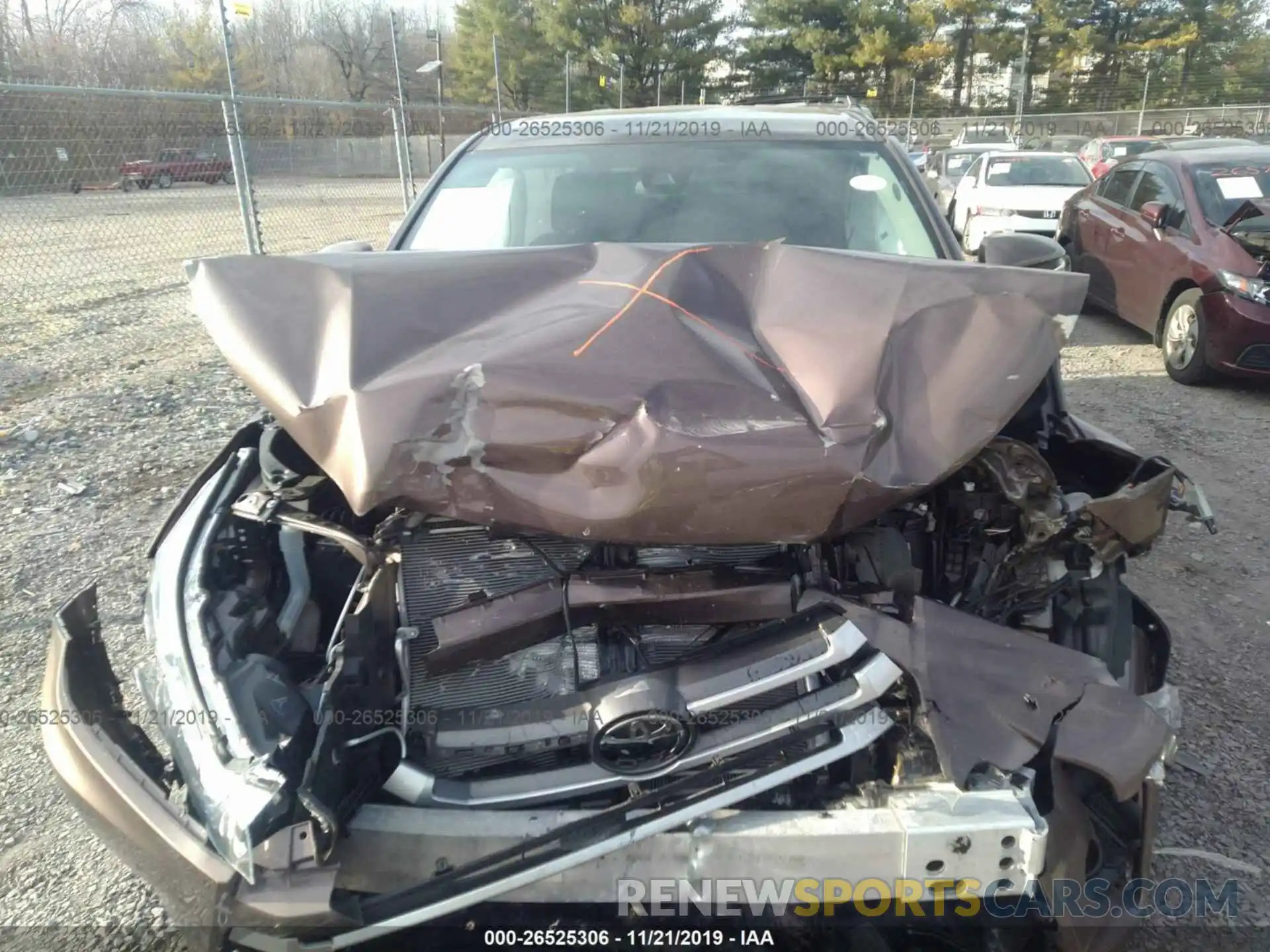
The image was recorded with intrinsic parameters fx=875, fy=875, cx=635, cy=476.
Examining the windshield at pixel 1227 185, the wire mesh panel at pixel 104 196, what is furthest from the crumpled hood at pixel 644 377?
the windshield at pixel 1227 185

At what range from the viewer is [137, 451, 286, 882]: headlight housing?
1.53 meters

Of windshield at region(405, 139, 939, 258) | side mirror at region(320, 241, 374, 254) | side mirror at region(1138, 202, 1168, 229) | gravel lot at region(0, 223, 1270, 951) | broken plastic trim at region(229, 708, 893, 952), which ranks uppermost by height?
windshield at region(405, 139, 939, 258)

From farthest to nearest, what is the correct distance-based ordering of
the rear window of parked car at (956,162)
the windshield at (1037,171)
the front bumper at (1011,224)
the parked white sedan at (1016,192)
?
the rear window of parked car at (956,162)
the windshield at (1037,171)
the parked white sedan at (1016,192)
the front bumper at (1011,224)

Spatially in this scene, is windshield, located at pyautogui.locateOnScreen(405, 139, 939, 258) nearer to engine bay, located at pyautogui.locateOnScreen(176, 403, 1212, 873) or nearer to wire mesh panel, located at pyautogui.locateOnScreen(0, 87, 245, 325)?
engine bay, located at pyautogui.locateOnScreen(176, 403, 1212, 873)

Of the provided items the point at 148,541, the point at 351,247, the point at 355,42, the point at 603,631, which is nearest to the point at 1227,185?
the point at 351,247

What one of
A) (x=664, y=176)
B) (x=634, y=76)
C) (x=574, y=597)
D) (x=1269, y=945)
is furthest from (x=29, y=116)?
(x=634, y=76)

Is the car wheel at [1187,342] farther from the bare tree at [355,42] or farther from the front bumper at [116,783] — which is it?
the bare tree at [355,42]

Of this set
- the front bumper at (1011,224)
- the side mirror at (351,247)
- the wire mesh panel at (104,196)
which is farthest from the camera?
the front bumper at (1011,224)

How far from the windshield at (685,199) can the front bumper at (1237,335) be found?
4.05 metres

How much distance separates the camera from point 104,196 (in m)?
8.31

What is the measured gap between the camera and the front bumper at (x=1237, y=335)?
580cm

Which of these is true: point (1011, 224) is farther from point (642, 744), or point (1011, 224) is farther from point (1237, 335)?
point (642, 744)

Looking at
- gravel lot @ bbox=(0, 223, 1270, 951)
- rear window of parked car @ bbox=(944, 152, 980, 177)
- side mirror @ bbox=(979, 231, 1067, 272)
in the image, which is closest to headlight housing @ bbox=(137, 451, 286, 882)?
gravel lot @ bbox=(0, 223, 1270, 951)

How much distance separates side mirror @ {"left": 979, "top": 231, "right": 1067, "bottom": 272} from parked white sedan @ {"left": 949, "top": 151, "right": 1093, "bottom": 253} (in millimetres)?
8383
